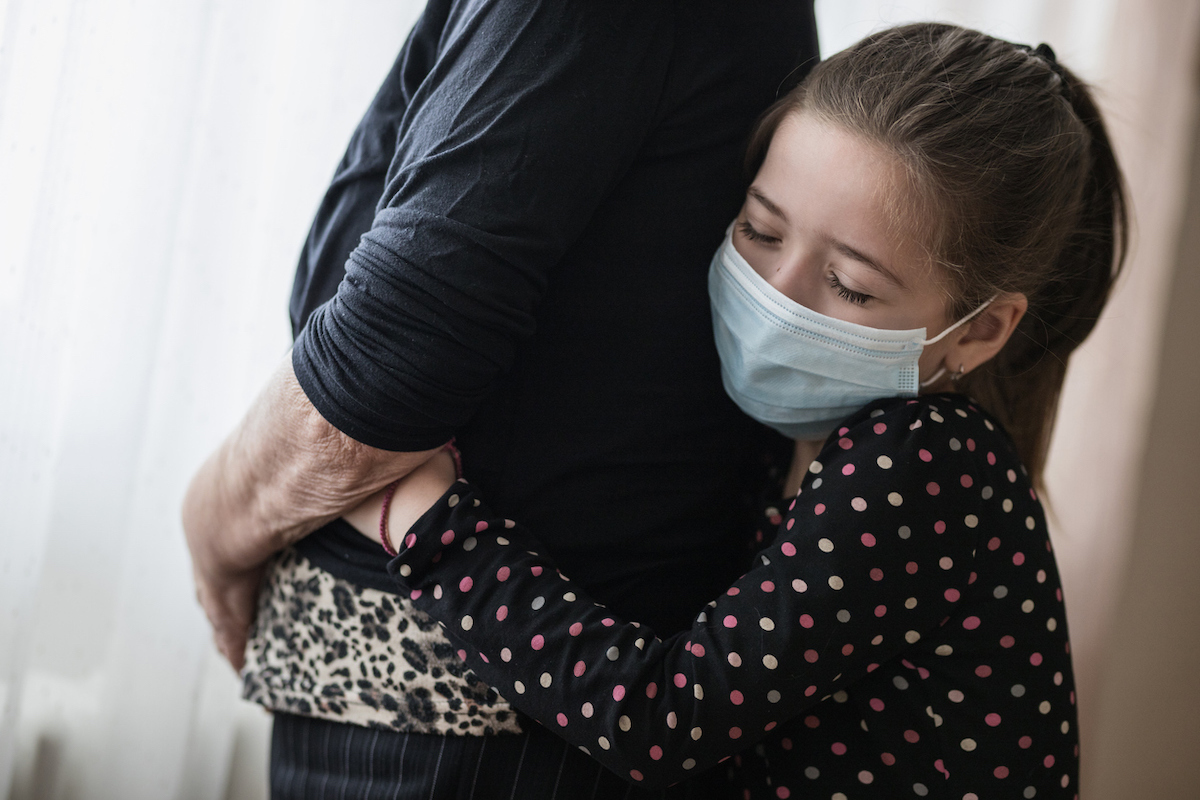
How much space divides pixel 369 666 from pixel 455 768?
5.4 inches

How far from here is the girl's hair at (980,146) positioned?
898 mm

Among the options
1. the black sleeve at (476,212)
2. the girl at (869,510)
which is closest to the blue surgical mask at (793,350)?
the girl at (869,510)

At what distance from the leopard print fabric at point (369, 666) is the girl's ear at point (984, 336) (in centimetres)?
63

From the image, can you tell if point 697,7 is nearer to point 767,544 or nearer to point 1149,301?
point 767,544

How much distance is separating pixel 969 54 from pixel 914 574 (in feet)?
1.81

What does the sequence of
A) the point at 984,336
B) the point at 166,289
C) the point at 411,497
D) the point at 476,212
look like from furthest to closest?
the point at 166,289, the point at 984,336, the point at 411,497, the point at 476,212

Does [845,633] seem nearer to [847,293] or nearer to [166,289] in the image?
[847,293]

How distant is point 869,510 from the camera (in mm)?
843

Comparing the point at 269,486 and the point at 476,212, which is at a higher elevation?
the point at 476,212

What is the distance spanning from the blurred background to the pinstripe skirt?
1.90 ft

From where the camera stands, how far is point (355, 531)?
936 millimetres

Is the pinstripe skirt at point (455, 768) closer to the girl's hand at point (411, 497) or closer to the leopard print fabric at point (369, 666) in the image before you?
the leopard print fabric at point (369, 666)

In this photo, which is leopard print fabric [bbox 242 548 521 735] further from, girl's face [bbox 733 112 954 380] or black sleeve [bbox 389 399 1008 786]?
girl's face [bbox 733 112 954 380]

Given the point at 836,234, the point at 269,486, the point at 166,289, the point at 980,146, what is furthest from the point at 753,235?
the point at 166,289
